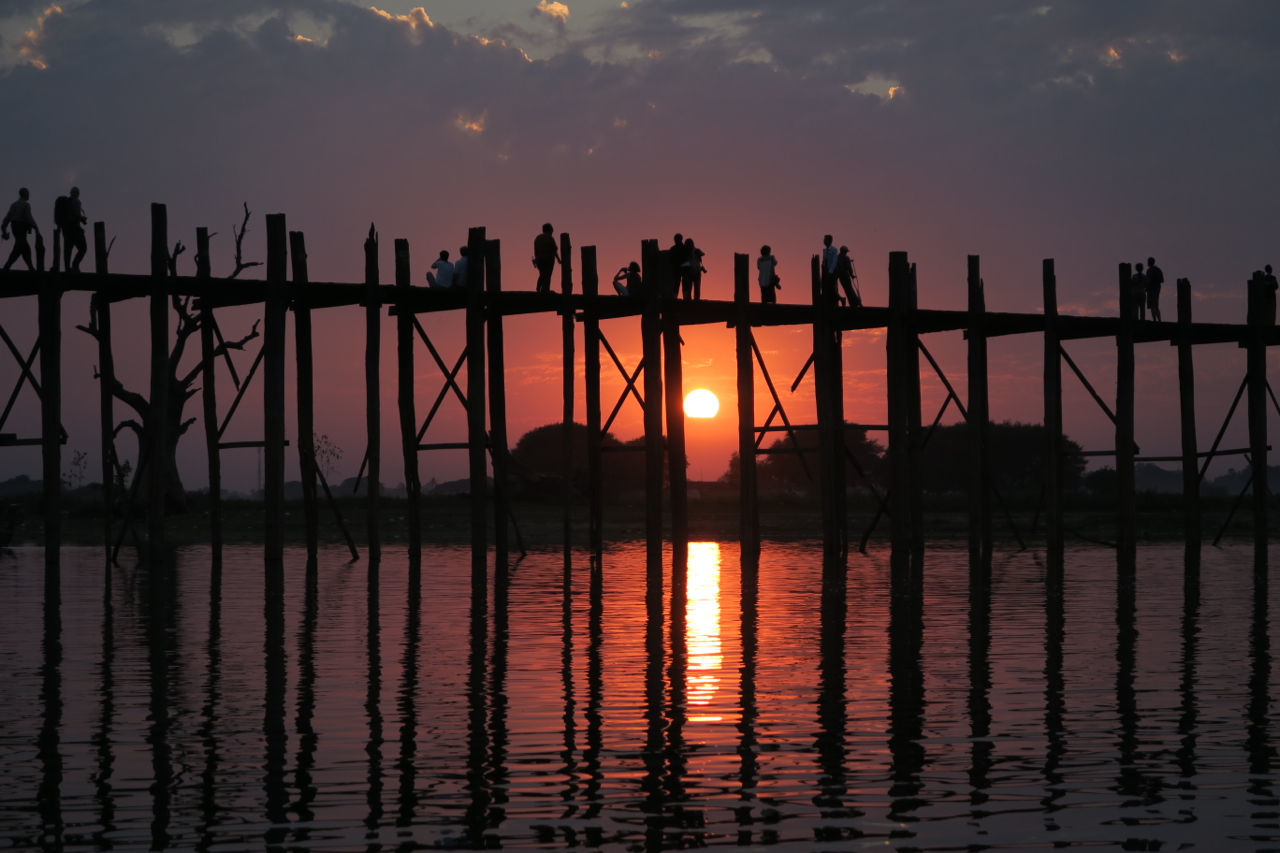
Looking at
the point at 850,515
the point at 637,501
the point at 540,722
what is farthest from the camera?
the point at 637,501

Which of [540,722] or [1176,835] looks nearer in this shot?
[1176,835]

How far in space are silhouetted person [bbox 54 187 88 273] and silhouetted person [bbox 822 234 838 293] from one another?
35.4 ft

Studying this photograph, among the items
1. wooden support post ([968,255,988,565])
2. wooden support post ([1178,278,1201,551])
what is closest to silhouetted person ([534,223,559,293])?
wooden support post ([968,255,988,565])

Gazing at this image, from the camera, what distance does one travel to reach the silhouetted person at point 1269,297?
28109 millimetres

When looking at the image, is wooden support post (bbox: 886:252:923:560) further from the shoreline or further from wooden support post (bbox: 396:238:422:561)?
wooden support post (bbox: 396:238:422:561)

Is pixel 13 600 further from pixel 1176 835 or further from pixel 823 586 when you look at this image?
pixel 1176 835

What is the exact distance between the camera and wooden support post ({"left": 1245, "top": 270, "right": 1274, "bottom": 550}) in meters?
27.8

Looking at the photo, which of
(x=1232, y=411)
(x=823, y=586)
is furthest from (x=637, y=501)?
(x=823, y=586)

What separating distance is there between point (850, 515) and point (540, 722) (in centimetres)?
3902

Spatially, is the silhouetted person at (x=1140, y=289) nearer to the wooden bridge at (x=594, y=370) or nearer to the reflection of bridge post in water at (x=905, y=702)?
the wooden bridge at (x=594, y=370)

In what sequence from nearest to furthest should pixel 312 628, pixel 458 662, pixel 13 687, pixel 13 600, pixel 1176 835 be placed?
pixel 1176 835 → pixel 13 687 → pixel 458 662 → pixel 312 628 → pixel 13 600

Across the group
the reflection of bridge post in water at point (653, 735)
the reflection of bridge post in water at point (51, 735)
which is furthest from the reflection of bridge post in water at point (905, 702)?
the reflection of bridge post in water at point (51, 735)

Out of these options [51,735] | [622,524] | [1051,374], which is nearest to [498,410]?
[1051,374]

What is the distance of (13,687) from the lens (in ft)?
36.4
